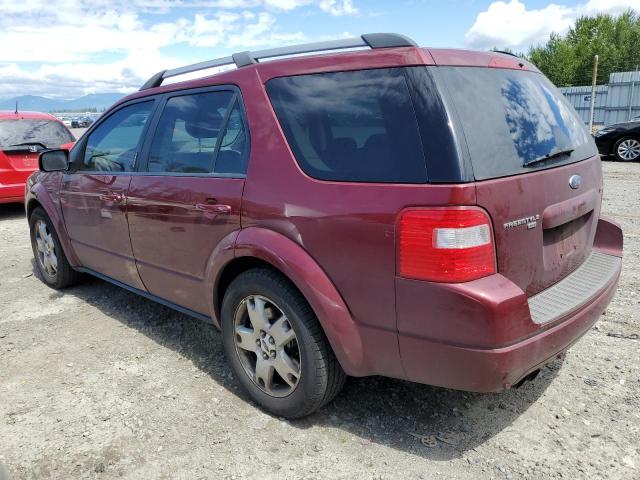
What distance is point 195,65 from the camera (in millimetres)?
3471

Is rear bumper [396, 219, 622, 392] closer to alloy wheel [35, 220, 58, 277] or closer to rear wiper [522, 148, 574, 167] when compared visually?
rear wiper [522, 148, 574, 167]

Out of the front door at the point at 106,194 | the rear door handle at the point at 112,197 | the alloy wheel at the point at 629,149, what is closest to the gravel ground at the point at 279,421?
the front door at the point at 106,194

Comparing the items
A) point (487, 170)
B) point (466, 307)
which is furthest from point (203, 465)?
point (487, 170)

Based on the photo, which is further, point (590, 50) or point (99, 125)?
point (590, 50)

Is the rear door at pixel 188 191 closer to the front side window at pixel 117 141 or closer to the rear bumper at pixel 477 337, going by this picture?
the front side window at pixel 117 141

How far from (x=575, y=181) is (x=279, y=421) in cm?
192

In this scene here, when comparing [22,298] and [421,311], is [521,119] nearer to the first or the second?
[421,311]

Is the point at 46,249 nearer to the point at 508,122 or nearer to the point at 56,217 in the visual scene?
the point at 56,217

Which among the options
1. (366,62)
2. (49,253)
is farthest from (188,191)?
(49,253)

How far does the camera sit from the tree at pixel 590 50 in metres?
51.5

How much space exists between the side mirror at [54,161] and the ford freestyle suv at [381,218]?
141 cm

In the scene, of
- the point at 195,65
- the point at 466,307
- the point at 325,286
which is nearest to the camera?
the point at 466,307

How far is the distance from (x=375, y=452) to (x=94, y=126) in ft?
10.8

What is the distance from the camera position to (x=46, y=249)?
198 inches
